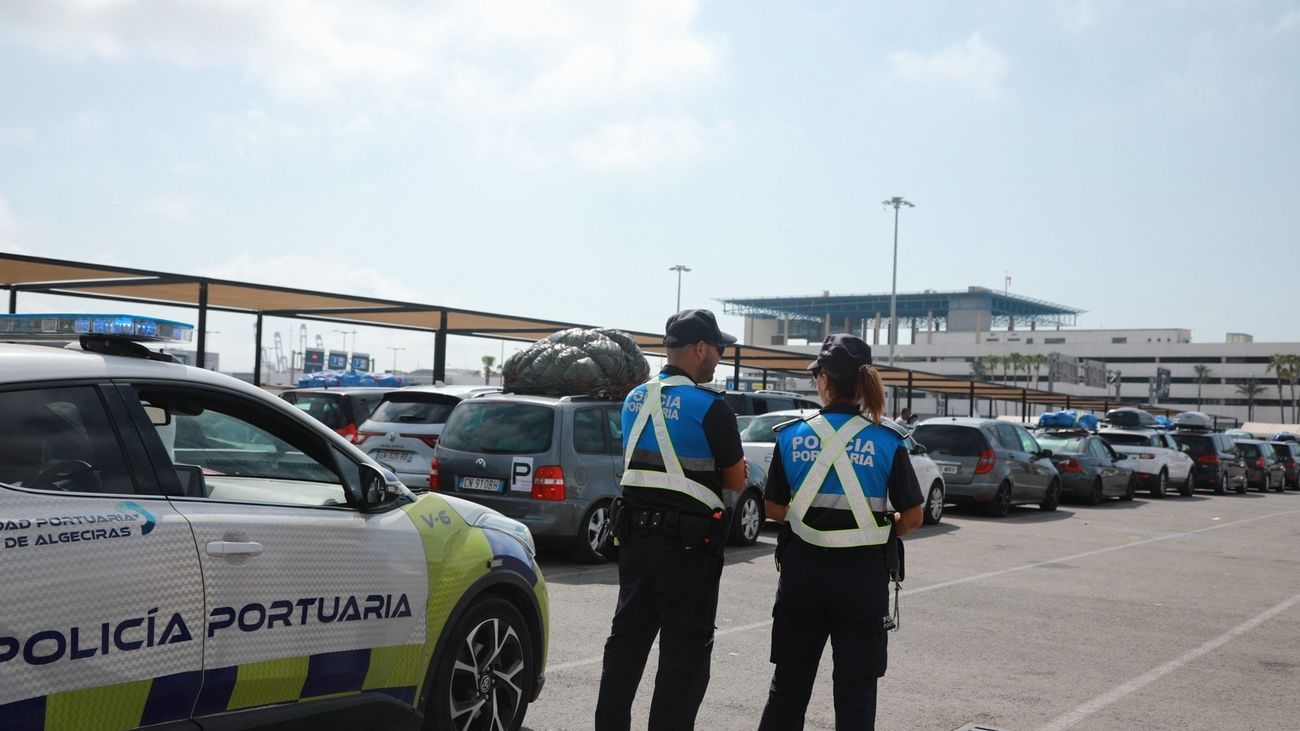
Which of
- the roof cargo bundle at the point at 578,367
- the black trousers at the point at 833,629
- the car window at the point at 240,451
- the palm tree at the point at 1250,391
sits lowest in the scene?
the black trousers at the point at 833,629

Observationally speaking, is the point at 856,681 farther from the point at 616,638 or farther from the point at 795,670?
the point at 616,638

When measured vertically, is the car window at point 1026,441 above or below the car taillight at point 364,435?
above

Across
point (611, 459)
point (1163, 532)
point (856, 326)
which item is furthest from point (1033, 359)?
point (611, 459)

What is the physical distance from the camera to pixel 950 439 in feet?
63.4

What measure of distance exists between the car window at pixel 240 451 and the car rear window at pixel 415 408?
29.2 feet

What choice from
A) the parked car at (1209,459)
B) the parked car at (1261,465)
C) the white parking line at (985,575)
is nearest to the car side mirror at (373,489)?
the white parking line at (985,575)

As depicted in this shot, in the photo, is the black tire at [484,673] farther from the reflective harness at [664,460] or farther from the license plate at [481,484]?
the license plate at [481,484]

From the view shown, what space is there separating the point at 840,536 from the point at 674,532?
2.03ft

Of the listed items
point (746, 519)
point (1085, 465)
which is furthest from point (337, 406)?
point (1085, 465)

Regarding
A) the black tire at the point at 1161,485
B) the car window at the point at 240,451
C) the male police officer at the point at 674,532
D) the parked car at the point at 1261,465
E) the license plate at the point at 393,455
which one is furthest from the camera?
the parked car at the point at 1261,465

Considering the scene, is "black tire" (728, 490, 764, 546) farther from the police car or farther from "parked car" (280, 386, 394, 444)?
the police car

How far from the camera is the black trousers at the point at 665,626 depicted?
4.43 m

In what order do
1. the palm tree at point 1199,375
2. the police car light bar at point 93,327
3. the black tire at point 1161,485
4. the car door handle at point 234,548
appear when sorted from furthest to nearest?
the palm tree at point 1199,375 → the black tire at point 1161,485 → the police car light bar at point 93,327 → the car door handle at point 234,548

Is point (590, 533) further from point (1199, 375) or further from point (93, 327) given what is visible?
point (1199, 375)
